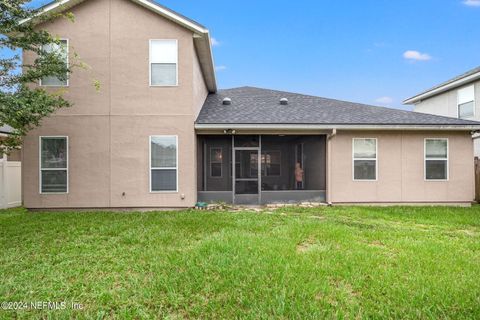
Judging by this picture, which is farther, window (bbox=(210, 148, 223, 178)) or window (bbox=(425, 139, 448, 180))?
window (bbox=(210, 148, 223, 178))

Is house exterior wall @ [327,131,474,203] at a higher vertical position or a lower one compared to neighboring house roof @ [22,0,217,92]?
lower

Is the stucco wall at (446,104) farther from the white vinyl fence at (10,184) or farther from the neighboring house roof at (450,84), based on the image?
the white vinyl fence at (10,184)

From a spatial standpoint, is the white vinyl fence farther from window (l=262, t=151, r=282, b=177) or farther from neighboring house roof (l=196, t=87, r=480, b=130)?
window (l=262, t=151, r=282, b=177)

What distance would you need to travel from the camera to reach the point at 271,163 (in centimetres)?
1298

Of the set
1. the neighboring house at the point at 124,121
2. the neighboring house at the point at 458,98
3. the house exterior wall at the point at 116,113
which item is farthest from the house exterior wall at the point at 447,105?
the house exterior wall at the point at 116,113

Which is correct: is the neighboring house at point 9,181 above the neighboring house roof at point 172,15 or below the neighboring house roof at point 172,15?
below

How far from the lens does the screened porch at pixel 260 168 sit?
432 inches

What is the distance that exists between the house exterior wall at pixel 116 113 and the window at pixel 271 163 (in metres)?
4.13

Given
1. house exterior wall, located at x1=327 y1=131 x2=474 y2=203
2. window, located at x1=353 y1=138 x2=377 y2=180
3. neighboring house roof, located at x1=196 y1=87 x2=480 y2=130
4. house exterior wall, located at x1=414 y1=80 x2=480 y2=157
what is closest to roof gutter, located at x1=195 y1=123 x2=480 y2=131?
neighboring house roof, located at x1=196 y1=87 x2=480 y2=130

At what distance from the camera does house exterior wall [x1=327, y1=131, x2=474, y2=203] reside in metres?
10.7

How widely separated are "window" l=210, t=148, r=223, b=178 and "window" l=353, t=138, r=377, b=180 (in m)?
5.36

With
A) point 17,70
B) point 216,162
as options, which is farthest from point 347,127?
point 17,70

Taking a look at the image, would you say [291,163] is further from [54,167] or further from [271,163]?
[54,167]

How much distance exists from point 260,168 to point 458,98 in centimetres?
1149
